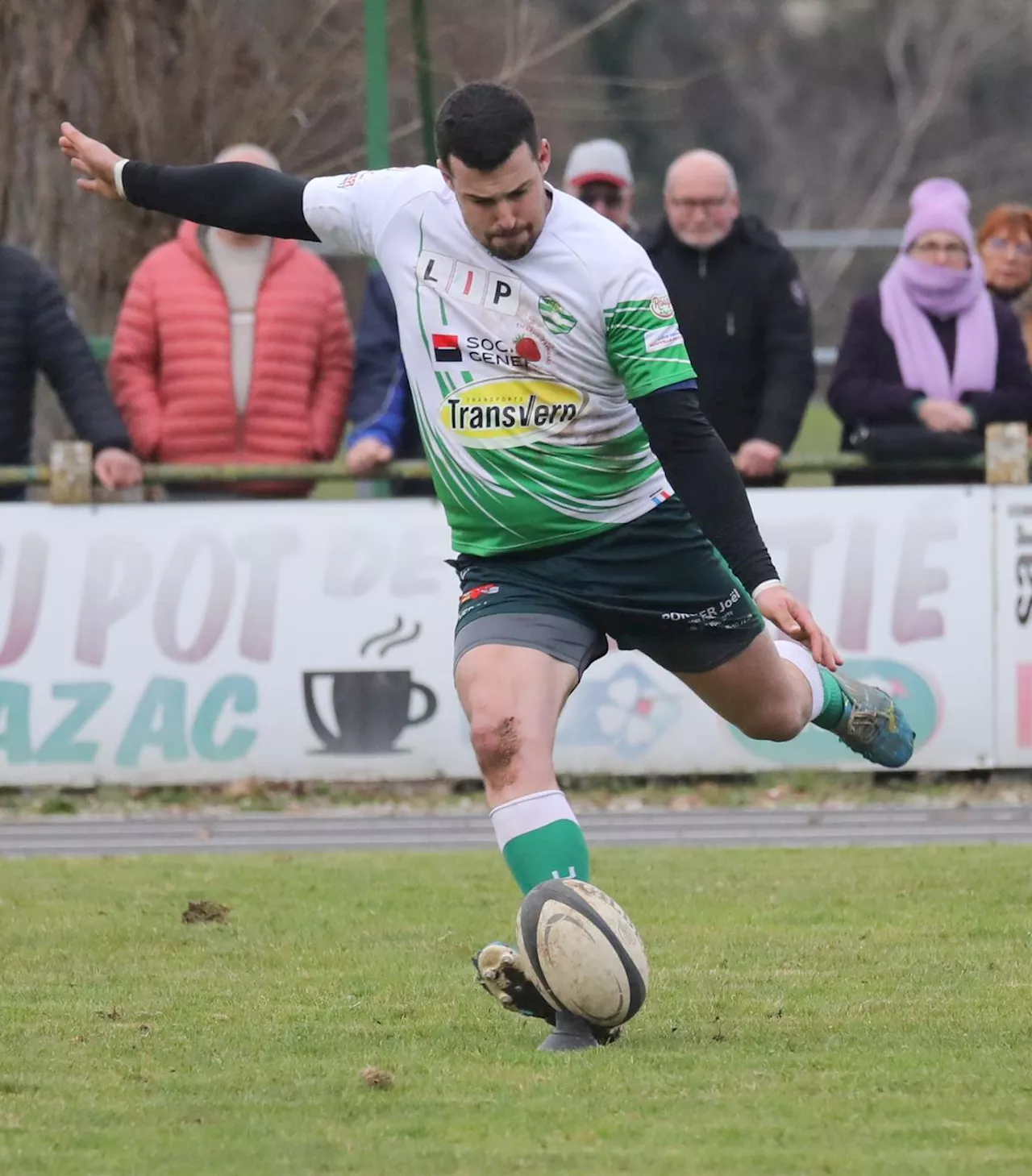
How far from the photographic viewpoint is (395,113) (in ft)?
51.8

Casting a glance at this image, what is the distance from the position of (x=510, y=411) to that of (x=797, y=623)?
3.15ft

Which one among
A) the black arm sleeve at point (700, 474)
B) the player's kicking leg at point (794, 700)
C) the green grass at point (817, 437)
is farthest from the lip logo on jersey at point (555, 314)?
the green grass at point (817, 437)

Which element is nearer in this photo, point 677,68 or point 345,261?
point 345,261

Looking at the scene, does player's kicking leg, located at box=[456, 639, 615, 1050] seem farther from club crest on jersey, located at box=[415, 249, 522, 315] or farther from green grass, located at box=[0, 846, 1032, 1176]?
club crest on jersey, located at box=[415, 249, 522, 315]

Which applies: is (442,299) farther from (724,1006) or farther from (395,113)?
(395,113)

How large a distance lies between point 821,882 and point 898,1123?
385cm

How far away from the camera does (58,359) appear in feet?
38.1

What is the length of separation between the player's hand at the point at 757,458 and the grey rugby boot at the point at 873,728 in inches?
167

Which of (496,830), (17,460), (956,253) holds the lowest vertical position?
(496,830)

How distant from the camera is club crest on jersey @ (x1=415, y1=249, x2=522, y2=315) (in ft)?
20.4

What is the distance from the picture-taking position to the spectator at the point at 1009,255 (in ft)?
41.2

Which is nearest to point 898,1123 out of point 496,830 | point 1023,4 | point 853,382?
point 496,830

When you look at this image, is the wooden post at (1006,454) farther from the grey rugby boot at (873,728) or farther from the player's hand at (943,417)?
the grey rugby boot at (873,728)

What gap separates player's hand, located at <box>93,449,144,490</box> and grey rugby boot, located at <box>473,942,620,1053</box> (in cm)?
605
